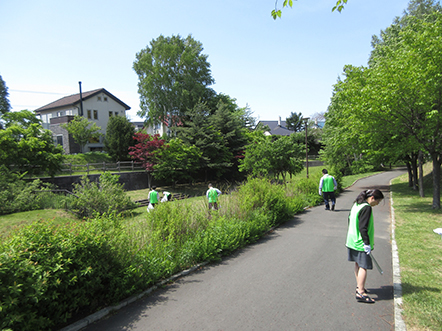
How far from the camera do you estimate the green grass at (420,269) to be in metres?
3.97

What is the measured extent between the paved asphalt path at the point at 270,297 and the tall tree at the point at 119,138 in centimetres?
2947

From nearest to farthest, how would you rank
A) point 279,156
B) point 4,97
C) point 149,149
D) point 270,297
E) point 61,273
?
point 61,273, point 270,297, point 279,156, point 149,149, point 4,97

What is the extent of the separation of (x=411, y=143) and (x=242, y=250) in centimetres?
989

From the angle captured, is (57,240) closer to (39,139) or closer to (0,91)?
(39,139)

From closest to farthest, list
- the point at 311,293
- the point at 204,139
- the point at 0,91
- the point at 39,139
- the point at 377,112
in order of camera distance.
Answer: the point at 311,293, the point at 377,112, the point at 39,139, the point at 204,139, the point at 0,91

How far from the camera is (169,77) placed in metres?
36.1

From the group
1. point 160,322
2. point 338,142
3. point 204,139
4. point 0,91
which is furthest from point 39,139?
point 0,91

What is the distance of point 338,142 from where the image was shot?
21.1 metres

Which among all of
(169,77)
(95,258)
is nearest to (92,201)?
(95,258)

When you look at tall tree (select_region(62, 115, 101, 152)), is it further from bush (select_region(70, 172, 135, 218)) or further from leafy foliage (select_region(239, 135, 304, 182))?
leafy foliage (select_region(239, 135, 304, 182))

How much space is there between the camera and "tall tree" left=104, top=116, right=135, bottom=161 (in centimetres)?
3384

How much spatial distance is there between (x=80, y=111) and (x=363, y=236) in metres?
42.9

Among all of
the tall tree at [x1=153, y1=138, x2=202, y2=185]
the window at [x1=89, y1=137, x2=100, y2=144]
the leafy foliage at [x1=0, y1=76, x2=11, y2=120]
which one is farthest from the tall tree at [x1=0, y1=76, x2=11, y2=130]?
the tall tree at [x1=153, y1=138, x2=202, y2=185]

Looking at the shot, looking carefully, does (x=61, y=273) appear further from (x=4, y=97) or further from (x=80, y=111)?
(x=4, y=97)
